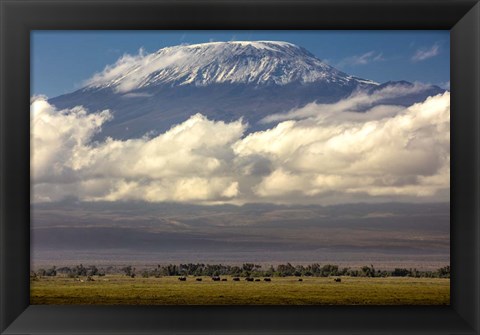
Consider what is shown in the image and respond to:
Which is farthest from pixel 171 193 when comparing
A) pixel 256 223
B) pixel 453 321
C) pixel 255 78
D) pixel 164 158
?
pixel 453 321

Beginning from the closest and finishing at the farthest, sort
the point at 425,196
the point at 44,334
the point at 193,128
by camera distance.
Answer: the point at 44,334 → the point at 425,196 → the point at 193,128

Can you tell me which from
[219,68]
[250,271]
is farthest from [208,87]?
[250,271]

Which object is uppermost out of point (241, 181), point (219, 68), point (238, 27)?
point (219, 68)

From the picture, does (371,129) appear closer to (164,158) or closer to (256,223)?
(256,223)

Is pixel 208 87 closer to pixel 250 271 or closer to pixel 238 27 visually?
pixel 250 271

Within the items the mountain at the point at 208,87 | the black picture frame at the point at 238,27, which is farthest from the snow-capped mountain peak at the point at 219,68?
the black picture frame at the point at 238,27

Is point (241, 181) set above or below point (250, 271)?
above
